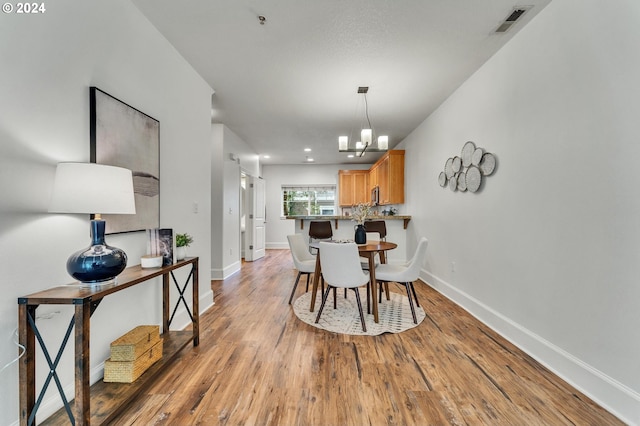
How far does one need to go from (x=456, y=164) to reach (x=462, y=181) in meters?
0.26

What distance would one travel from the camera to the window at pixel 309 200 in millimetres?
8414

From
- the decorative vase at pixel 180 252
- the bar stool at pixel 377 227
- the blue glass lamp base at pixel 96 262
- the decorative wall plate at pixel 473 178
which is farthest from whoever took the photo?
the bar stool at pixel 377 227

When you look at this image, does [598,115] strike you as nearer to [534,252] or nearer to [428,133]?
A: [534,252]

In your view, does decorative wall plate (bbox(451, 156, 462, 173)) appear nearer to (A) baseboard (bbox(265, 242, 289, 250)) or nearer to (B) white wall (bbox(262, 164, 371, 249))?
(B) white wall (bbox(262, 164, 371, 249))

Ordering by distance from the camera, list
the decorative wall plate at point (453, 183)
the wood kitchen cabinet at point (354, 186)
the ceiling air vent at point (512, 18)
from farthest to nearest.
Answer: the wood kitchen cabinet at point (354, 186), the decorative wall plate at point (453, 183), the ceiling air vent at point (512, 18)

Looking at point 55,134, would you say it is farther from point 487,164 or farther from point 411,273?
point 487,164

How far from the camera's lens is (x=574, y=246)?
5.81ft

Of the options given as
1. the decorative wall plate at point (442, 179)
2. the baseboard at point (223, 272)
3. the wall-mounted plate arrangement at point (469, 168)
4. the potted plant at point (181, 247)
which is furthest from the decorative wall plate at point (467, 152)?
the baseboard at point (223, 272)

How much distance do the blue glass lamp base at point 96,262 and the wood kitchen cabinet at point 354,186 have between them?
678cm

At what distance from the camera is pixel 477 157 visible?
2.80 m

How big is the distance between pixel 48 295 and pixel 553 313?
3041mm

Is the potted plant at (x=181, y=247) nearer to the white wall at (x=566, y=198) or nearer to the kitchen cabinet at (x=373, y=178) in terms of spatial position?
the white wall at (x=566, y=198)

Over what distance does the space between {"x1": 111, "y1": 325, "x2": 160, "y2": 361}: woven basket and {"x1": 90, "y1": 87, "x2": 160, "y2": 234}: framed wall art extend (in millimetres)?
689

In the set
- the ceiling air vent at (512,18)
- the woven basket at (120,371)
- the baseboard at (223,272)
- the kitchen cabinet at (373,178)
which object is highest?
the ceiling air vent at (512,18)
